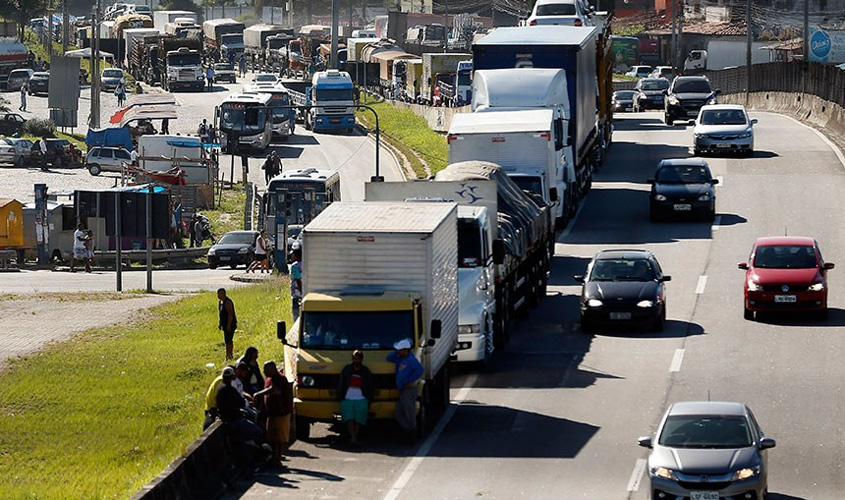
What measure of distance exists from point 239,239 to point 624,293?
24.2 metres

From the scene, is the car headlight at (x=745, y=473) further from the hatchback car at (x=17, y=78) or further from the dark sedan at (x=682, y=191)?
the hatchback car at (x=17, y=78)

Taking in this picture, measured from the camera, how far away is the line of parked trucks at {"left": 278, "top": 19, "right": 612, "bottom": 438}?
22.6 metres

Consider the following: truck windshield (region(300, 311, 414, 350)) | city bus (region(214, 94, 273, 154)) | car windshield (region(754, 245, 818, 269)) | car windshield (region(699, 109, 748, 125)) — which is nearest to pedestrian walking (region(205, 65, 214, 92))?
city bus (region(214, 94, 273, 154))

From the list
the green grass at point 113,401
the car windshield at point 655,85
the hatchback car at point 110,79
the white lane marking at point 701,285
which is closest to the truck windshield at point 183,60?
the hatchback car at point 110,79

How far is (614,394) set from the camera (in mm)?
25625

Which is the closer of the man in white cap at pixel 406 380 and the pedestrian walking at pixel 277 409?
the pedestrian walking at pixel 277 409

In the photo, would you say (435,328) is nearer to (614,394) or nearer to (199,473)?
(614,394)

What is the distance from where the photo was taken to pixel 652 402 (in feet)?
82.0

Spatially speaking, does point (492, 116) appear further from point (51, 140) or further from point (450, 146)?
point (51, 140)

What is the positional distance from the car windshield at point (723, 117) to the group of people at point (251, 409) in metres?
36.8

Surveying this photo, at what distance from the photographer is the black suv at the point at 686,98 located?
226ft

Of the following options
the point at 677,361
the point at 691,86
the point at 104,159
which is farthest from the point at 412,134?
the point at 677,361

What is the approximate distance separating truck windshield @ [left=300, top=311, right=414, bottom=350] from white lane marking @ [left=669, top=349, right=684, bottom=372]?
679cm

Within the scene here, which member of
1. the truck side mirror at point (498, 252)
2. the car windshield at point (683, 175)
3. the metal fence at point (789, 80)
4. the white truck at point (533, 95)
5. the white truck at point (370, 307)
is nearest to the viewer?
the white truck at point (370, 307)
